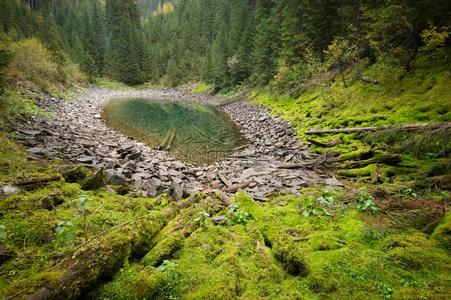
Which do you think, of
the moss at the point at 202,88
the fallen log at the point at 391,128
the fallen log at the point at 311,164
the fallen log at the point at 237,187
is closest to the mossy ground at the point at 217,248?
the fallen log at the point at 391,128

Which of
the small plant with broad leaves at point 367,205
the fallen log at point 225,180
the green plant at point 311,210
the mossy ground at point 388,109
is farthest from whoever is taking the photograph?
the fallen log at point 225,180

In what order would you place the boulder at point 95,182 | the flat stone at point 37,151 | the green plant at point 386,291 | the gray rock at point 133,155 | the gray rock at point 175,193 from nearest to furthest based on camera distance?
1. the green plant at point 386,291
2. the boulder at point 95,182
3. the gray rock at point 175,193
4. the flat stone at point 37,151
5. the gray rock at point 133,155

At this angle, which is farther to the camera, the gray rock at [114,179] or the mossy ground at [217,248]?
the gray rock at [114,179]

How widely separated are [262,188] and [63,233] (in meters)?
6.35

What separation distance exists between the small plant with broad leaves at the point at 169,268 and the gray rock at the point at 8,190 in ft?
12.9

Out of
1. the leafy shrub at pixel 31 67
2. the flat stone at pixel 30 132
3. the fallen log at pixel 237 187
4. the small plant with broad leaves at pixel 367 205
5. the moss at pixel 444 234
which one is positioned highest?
the leafy shrub at pixel 31 67

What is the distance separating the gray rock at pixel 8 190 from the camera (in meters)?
4.99

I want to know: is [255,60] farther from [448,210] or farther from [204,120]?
[448,210]

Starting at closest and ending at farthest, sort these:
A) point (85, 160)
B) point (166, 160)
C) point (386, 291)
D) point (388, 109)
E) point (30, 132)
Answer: point (386, 291), point (85, 160), point (30, 132), point (388, 109), point (166, 160)

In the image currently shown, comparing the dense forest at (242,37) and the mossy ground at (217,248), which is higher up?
the dense forest at (242,37)

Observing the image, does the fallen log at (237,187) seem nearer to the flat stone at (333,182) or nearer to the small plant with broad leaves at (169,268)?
the flat stone at (333,182)

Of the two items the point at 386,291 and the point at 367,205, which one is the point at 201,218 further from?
the point at 367,205

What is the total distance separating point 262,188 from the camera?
28.1ft

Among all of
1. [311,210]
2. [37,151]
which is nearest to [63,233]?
[311,210]
